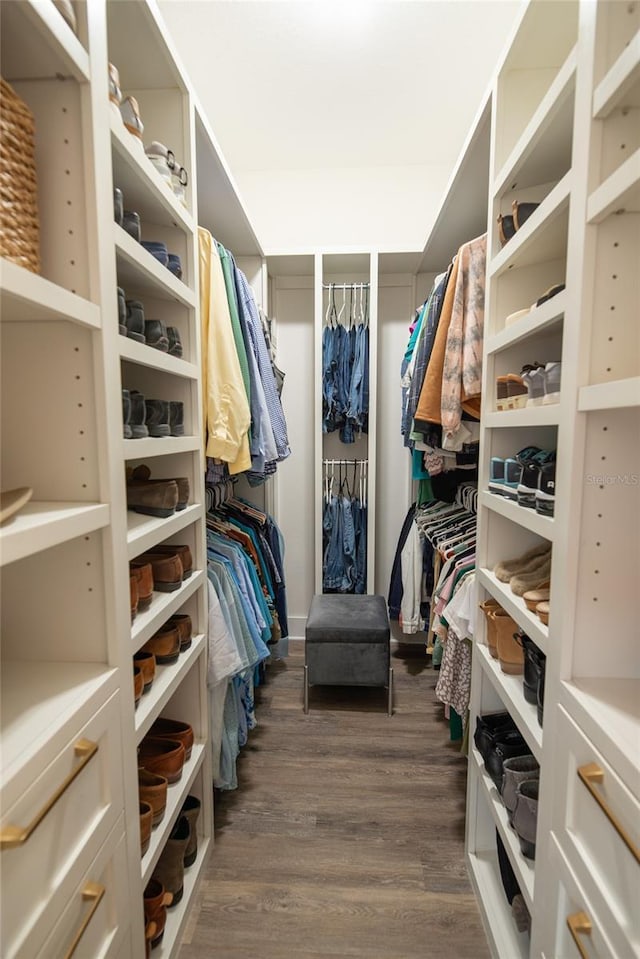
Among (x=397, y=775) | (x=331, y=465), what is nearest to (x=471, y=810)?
(x=397, y=775)

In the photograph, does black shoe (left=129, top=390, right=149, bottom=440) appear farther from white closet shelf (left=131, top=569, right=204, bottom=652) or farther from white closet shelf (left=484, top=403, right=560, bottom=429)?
white closet shelf (left=484, top=403, right=560, bottom=429)

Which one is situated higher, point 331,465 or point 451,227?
point 451,227

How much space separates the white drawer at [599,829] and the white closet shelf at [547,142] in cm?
117

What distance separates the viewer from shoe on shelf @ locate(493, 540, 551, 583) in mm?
1151

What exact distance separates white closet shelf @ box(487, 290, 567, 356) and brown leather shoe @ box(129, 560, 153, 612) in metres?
1.03

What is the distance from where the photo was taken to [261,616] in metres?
1.73

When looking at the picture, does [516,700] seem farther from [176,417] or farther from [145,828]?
[176,417]

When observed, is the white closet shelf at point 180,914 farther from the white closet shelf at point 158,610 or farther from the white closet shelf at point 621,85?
the white closet shelf at point 621,85

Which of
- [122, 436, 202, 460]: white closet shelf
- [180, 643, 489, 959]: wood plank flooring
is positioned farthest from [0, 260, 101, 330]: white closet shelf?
[180, 643, 489, 959]: wood plank flooring

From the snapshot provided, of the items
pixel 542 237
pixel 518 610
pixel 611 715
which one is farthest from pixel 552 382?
pixel 611 715

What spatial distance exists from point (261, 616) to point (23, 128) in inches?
60.7

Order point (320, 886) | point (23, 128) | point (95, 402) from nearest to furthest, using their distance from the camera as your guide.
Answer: point (23, 128) → point (95, 402) → point (320, 886)

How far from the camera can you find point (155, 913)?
104 centimetres

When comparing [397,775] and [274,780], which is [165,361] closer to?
[274,780]
